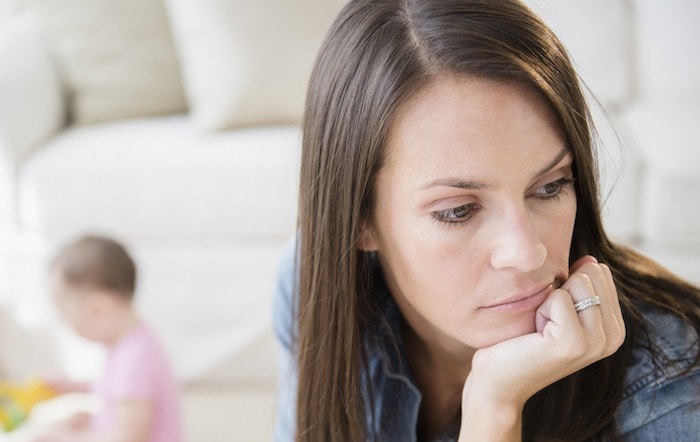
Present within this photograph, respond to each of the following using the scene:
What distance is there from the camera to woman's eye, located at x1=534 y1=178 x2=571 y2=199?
Answer: 948 mm

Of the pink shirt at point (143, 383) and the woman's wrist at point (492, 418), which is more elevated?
the woman's wrist at point (492, 418)

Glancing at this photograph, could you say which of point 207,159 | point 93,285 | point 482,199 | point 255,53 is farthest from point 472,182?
point 255,53

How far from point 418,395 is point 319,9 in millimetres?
1441

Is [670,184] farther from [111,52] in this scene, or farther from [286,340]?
[111,52]

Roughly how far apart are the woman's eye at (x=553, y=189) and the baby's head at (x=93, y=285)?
48.7 inches

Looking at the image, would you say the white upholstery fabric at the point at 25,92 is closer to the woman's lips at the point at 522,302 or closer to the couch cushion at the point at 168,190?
the couch cushion at the point at 168,190

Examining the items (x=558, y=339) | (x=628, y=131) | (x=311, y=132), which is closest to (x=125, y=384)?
(x=311, y=132)

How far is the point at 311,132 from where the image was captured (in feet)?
3.48

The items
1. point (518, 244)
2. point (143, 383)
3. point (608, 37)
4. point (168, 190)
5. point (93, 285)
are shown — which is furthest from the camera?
point (608, 37)

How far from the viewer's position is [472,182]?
35.9 inches

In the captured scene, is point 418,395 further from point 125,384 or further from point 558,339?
point 125,384

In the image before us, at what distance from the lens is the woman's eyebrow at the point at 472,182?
91 cm

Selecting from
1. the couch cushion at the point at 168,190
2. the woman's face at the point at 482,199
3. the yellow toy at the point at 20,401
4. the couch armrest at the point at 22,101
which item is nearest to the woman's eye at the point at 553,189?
the woman's face at the point at 482,199

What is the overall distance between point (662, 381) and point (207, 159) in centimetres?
149
